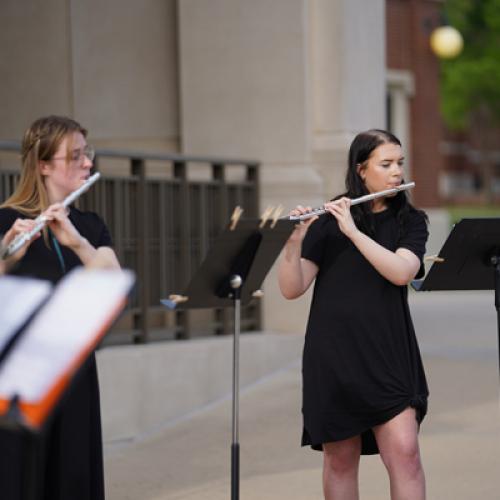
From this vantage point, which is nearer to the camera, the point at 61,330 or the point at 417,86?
the point at 61,330

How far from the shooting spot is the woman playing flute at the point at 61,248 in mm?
4465

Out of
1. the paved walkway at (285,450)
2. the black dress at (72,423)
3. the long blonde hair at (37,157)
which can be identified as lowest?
the paved walkway at (285,450)

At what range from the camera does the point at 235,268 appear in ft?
16.6

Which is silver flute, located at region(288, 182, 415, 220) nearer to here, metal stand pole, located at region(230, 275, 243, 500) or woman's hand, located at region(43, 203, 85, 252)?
metal stand pole, located at region(230, 275, 243, 500)

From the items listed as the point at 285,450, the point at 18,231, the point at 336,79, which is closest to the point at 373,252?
the point at 18,231

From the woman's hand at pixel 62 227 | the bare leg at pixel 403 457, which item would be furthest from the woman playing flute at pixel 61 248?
the bare leg at pixel 403 457

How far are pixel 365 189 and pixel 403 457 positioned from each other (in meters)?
1.03

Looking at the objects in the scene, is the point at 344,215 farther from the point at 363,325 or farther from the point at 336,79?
the point at 336,79

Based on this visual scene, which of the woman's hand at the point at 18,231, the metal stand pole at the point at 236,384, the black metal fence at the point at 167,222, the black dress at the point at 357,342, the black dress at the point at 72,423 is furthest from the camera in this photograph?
the black metal fence at the point at 167,222

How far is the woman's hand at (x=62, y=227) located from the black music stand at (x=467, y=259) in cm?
154

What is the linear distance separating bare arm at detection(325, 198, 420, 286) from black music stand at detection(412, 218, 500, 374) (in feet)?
1.31

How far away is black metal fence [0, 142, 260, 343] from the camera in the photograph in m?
9.02

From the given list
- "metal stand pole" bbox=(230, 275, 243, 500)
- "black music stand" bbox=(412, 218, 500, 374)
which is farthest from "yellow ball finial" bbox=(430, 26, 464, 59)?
"metal stand pole" bbox=(230, 275, 243, 500)

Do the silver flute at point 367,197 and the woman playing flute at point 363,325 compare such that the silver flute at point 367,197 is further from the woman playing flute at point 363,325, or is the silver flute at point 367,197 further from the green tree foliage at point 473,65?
the green tree foliage at point 473,65
